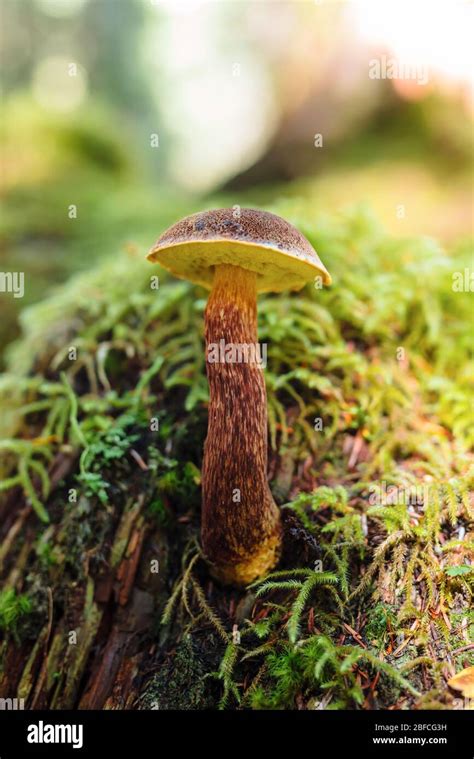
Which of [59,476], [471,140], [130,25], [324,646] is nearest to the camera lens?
[324,646]

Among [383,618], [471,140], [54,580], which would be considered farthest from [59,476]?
[471,140]

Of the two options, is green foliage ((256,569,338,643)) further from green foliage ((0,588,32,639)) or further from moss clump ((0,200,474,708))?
green foliage ((0,588,32,639))

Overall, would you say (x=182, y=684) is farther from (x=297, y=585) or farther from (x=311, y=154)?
(x=311, y=154)

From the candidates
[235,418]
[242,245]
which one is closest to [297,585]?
[235,418]

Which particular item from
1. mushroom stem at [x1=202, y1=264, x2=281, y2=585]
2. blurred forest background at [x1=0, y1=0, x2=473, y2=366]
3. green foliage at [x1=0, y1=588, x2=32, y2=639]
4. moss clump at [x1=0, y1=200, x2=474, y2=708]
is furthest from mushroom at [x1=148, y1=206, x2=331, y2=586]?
blurred forest background at [x1=0, y1=0, x2=473, y2=366]

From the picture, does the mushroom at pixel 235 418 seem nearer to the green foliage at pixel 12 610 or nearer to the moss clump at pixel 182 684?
the moss clump at pixel 182 684

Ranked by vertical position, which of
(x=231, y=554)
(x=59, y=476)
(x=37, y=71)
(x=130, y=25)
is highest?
(x=130, y=25)

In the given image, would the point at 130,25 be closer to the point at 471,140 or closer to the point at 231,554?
the point at 471,140

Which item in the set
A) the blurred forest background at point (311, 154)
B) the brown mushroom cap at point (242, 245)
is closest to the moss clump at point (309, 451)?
the brown mushroom cap at point (242, 245)
